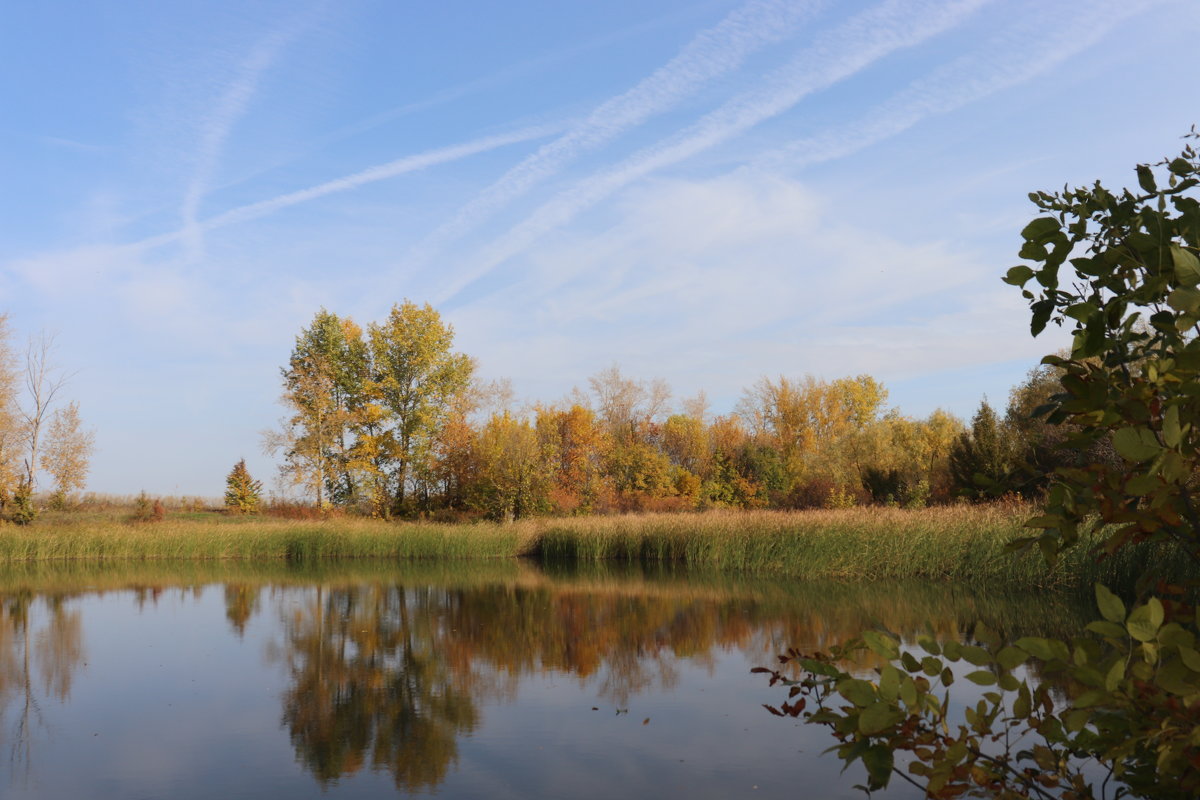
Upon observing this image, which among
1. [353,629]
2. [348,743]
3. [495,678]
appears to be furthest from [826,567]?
[348,743]

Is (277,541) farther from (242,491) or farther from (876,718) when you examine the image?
(876,718)

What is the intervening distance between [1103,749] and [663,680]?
662 cm

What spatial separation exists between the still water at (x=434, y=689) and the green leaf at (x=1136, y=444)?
4.06m

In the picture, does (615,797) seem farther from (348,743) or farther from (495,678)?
(495,678)

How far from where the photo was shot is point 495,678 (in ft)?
26.6

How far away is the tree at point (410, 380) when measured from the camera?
38.2 meters

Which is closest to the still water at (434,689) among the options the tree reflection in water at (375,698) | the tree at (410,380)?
the tree reflection in water at (375,698)

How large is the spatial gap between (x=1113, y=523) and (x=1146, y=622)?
182mm

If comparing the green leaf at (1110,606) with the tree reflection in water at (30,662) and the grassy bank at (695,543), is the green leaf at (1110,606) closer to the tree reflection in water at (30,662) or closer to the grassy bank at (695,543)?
the tree reflection in water at (30,662)

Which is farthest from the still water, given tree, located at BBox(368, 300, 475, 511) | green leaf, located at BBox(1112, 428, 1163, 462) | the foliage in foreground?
tree, located at BBox(368, 300, 475, 511)

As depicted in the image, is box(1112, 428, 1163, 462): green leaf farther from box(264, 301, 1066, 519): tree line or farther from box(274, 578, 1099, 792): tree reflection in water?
box(264, 301, 1066, 519): tree line

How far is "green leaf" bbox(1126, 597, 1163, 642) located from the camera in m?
1.49

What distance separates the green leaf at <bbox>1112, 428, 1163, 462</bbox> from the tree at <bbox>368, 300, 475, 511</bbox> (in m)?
37.5

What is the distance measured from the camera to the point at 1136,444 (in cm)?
136
